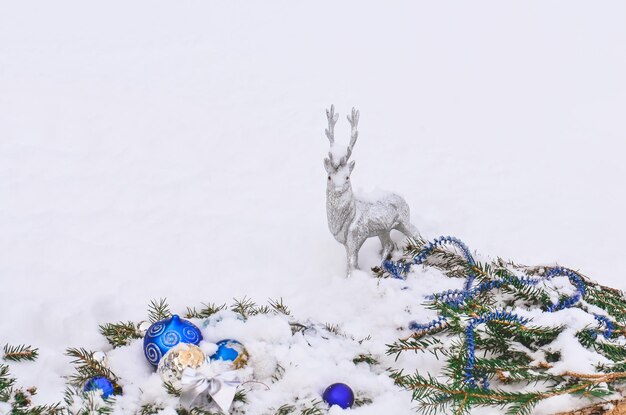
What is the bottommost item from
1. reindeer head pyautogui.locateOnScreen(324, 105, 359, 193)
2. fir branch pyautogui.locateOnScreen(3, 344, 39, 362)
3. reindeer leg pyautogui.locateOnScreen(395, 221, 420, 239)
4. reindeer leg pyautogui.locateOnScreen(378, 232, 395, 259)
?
fir branch pyautogui.locateOnScreen(3, 344, 39, 362)

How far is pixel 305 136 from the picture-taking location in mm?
3455

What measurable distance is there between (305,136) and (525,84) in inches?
54.2

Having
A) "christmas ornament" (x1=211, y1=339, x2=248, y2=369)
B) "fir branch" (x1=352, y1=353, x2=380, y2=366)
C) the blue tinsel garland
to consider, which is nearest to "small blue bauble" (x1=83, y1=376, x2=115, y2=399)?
"christmas ornament" (x1=211, y1=339, x2=248, y2=369)

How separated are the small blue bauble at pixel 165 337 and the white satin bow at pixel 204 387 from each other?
0.44 feet

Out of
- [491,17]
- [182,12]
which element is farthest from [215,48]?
[491,17]

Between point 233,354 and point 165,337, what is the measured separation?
18 cm

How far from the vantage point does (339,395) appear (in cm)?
162

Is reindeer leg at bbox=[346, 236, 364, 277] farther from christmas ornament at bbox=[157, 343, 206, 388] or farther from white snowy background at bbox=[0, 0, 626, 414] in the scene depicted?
christmas ornament at bbox=[157, 343, 206, 388]

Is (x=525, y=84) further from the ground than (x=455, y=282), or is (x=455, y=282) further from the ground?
(x=525, y=84)

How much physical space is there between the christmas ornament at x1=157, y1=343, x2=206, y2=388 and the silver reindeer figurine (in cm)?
A: 75

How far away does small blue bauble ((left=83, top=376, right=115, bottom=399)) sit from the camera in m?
1.62

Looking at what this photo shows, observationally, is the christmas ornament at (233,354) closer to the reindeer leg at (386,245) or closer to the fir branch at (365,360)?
the fir branch at (365,360)

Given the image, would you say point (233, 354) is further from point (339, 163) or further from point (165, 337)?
point (339, 163)

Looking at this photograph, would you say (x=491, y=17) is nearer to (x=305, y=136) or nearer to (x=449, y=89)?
(x=449, y=89)
